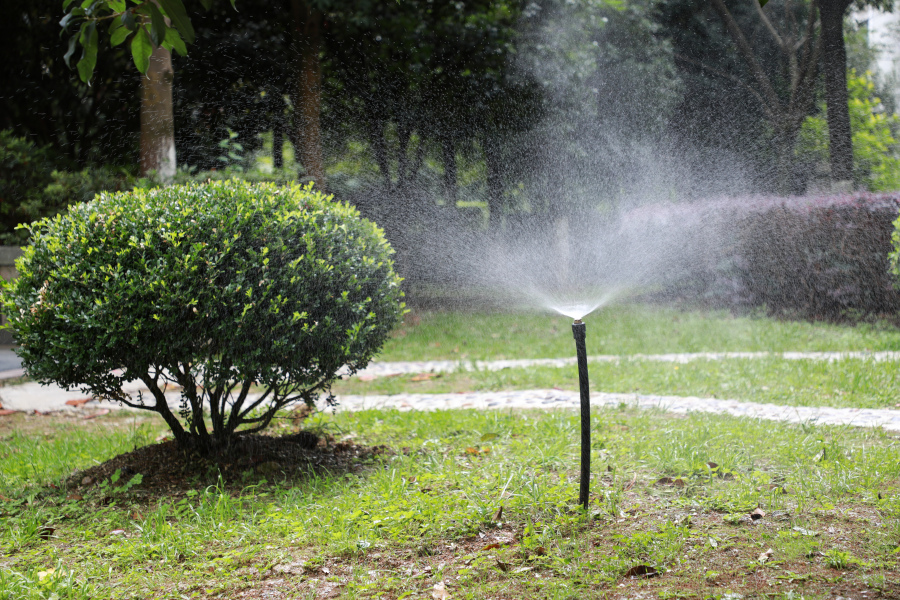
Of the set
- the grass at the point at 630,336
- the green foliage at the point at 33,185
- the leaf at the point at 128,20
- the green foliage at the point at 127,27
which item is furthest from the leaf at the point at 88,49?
the green foliage at the point at 33,185

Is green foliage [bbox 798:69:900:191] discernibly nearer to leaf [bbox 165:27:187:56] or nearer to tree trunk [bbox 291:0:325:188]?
tree trunk [bbox 291:0:325:188]

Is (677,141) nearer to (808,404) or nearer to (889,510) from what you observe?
(808,404)

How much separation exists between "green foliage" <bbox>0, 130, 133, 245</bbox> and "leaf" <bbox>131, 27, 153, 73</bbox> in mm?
6942

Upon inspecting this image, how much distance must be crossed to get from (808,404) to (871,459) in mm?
1593

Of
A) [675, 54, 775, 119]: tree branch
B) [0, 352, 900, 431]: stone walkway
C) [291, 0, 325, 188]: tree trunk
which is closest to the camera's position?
[0, 352, 900, 431]: stone walkway

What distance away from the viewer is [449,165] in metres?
15.4

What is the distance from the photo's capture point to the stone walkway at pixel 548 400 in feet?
16.1

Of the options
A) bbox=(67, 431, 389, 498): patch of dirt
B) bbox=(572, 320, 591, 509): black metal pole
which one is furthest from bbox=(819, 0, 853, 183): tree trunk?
bbox=(572, 320, 591, 509): black metal pole

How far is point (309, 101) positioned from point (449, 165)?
4874 millimetres

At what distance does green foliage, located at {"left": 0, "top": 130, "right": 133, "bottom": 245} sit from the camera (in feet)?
30.5

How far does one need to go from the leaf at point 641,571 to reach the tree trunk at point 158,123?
28.6 feet

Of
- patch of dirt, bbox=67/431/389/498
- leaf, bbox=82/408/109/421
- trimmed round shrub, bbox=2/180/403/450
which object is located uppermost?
trimmed round shrub, bbox=2/180/403/450

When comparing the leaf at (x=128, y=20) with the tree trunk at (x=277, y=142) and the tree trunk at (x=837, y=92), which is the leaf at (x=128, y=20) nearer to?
the tree trunk at (x=277, y=142)

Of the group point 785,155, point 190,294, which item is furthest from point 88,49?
point 785,155
